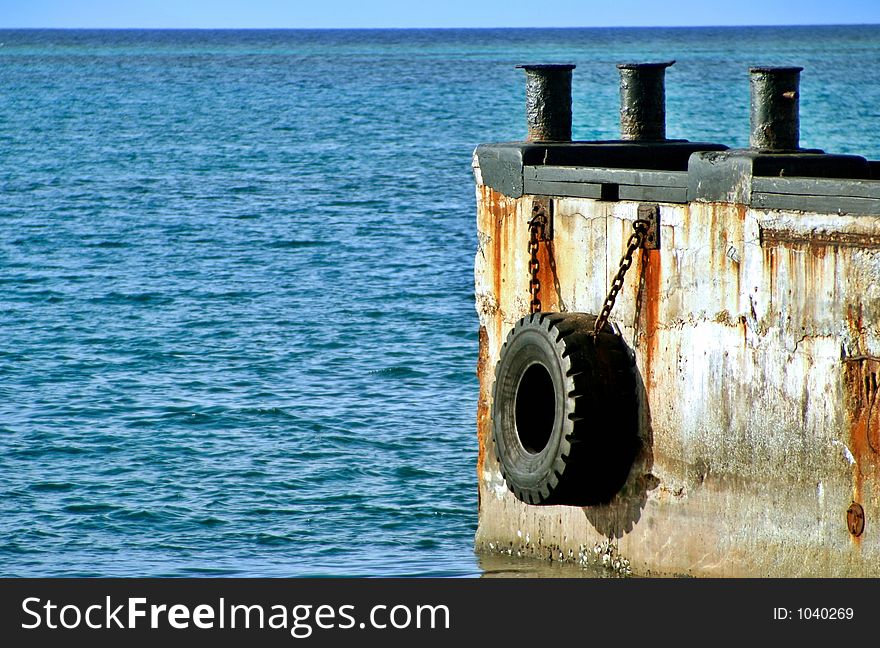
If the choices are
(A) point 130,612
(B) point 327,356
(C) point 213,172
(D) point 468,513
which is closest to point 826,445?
(A) point 130,612

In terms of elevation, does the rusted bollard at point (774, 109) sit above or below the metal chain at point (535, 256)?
above

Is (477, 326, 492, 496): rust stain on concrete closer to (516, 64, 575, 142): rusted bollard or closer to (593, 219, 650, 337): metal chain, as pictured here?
(516, 64, 575, 142): rusted bollard

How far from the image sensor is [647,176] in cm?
805

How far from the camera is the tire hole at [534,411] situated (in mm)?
8641

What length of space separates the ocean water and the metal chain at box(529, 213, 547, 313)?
87.7 inches

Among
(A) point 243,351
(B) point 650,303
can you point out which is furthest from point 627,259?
(A) point 243,351

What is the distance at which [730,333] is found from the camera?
754cm

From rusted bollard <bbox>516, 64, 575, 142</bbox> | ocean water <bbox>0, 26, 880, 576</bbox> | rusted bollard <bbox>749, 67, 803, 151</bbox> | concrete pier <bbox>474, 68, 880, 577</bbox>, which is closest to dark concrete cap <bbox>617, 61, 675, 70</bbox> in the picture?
rusted bollard <bbox>516, 64, 575, 142</bbox>

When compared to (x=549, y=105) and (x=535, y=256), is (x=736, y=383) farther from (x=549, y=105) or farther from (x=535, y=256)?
(x=549, y=105)

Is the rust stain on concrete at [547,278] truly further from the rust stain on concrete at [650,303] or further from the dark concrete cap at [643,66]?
the dark concrete cap at [643,66]

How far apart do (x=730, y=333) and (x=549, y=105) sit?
2.58 meters

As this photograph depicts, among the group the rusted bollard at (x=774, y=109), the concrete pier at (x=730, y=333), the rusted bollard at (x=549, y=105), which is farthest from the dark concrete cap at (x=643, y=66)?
the rusted bollard at (x=774, y=109)

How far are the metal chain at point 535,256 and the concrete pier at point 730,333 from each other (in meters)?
0.05

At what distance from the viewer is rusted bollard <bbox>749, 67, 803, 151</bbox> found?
823cm
